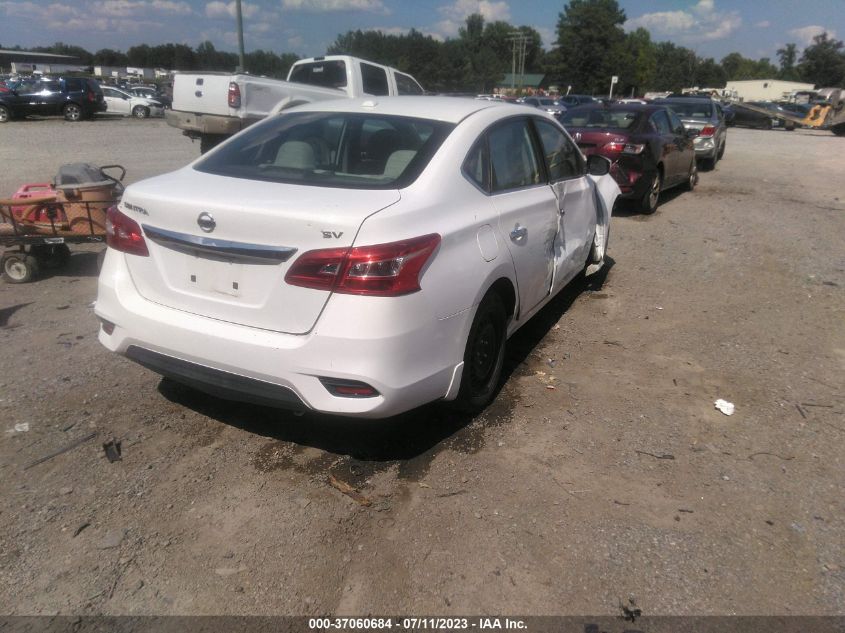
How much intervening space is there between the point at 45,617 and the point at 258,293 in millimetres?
1432

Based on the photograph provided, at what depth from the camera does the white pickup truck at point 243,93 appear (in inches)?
449

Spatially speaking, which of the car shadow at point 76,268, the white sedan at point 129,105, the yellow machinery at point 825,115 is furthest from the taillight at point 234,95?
the yellow machinery at point 825,115

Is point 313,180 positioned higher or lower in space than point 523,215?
higher

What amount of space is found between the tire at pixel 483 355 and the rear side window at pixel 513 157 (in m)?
0.71

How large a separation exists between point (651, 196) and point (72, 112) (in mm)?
24995

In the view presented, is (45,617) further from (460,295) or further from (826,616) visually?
(826,616)

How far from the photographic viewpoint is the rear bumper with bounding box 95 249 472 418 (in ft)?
8.91

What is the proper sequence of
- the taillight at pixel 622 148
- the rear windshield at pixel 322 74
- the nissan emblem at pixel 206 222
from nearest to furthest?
the nissan emblem at pixel 206 222 < the taillight at pixel 622 148 < the rear windshield at pixel 322 74

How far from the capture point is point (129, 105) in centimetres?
3167

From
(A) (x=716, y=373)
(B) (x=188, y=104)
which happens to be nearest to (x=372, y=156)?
(A) (x=716, y=373)

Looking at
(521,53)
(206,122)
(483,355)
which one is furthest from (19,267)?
(521,53)

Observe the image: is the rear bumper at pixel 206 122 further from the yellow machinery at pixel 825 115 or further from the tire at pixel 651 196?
the yellow machinery at pixel 825 115

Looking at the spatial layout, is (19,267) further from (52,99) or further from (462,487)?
(52,99)

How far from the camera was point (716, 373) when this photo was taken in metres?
4.46
